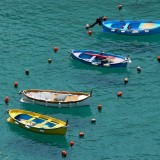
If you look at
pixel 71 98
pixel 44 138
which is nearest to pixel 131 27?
pixel 71 98

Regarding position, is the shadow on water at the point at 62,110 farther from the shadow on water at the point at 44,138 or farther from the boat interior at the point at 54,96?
the shadow on water at the point at 44,138

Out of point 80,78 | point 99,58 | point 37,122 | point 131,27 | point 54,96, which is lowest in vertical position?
point 37,122

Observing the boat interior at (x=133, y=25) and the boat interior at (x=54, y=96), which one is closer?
the boat interior at (x=54, y=96)

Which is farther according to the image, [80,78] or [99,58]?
[99,58]

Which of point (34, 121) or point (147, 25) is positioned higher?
point (147, 25)

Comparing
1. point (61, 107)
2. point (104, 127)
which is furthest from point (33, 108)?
point (104, 127)

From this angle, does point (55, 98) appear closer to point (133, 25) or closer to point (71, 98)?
point (71, 98)

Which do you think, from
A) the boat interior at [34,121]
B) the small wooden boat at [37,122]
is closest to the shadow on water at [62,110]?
the small wooden boat at [37,122]

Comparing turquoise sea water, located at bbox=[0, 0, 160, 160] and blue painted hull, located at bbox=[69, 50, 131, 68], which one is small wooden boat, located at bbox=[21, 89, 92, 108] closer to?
turquoise sea water, located at bbox=[0, 0, 160, 160]
